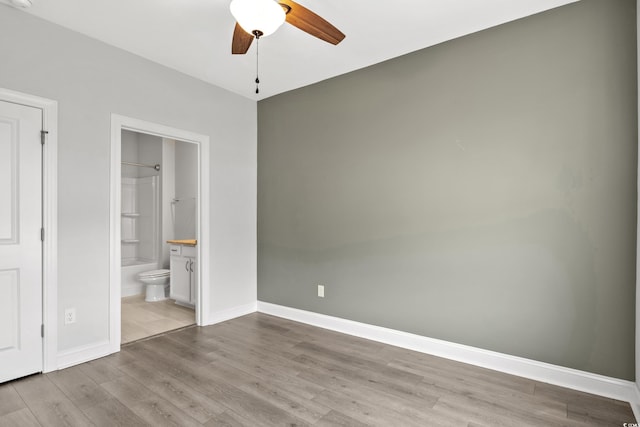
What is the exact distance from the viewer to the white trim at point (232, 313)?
3.73 meters

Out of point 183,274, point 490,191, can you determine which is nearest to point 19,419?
point 183,274

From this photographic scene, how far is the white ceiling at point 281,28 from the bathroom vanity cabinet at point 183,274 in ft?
7.05

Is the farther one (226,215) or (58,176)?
(226,215)

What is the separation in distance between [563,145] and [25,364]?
413cm

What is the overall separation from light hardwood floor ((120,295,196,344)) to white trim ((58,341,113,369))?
0.89 feet

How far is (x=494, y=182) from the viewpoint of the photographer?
8.66 feet

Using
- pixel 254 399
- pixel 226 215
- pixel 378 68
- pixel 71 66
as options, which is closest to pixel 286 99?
pixel 378 68

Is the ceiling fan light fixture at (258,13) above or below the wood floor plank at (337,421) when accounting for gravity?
above

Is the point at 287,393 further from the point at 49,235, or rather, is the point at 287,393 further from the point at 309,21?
the point at 309,21

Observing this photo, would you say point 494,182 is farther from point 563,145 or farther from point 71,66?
point 71,66

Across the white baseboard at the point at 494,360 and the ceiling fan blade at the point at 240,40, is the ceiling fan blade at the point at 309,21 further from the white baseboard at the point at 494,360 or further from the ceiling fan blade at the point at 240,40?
the white baseboard at the point at 494,360

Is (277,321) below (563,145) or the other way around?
below

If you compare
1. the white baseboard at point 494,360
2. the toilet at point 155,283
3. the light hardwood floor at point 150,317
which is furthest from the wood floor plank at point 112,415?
the toilet at point 155,283

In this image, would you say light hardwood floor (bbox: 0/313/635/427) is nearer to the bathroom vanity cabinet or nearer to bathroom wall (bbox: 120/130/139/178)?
the bathroom vanity cabinet
